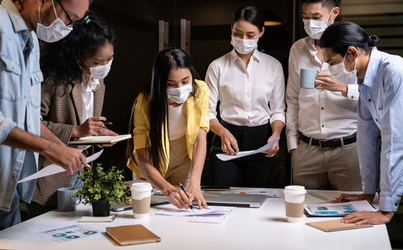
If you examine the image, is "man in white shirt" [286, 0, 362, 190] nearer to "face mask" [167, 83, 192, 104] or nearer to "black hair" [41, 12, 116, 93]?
"face mask" [167, 83, 192, 104]

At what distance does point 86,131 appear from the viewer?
1.72 m

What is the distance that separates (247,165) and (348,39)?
104 centimetres

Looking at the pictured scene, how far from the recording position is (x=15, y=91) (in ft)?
4.33

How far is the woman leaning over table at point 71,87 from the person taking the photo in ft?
5.63

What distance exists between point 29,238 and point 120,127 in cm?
231

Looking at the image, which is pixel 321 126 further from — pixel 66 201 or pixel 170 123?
pixel 66 201

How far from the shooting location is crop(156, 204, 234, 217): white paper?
152 centimetres

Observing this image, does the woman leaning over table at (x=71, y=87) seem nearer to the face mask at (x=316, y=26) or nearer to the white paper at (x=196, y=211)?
the white paper at (x=196, y=211)

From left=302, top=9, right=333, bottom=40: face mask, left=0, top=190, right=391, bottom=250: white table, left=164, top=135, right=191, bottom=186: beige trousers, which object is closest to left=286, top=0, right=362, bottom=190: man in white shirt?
left=302, top=9, right=333, bottom=40: face mask

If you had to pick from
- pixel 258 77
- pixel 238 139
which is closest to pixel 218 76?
pixel 258 77

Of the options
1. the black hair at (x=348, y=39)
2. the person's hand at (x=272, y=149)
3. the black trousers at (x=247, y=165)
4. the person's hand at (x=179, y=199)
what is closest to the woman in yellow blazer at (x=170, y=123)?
the person's hand at (x=179, y=199)

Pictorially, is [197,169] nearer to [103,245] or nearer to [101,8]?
[103,245]

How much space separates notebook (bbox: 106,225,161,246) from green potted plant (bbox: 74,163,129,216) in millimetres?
180

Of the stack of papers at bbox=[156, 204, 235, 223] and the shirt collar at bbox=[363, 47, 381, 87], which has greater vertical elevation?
the shirt collar at bbox=[363, 47, 381, 87]
